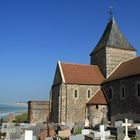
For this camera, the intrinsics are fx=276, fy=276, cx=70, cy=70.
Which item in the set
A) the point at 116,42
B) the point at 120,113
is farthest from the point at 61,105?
the point at 116,42

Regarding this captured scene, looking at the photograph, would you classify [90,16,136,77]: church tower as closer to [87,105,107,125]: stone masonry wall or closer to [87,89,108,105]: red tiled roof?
[87,89,108,105]: red tiled roof

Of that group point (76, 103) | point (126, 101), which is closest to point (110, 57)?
point (76, 103)

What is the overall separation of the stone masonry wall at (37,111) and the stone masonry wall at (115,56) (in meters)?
→ 8.71

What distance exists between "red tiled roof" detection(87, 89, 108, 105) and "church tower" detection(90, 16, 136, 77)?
8.73 ft

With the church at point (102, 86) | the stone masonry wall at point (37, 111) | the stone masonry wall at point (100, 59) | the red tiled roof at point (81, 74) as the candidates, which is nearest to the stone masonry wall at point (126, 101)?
the church at point (102, 86)

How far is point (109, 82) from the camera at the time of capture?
100 feet

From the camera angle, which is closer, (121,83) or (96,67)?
(121,83)

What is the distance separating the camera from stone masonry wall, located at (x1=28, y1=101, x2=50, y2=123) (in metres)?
32.0

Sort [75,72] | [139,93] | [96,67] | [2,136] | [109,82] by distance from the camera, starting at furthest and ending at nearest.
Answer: [96,67] → [75,72] → [109,82] → [139,93] → [2,136]

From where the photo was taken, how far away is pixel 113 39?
3550cm

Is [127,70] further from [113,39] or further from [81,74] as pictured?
[113,39]

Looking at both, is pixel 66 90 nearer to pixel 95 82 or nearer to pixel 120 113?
pixel 95 82

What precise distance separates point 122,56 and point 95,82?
5.41m

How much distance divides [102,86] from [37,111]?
26.9 feet
